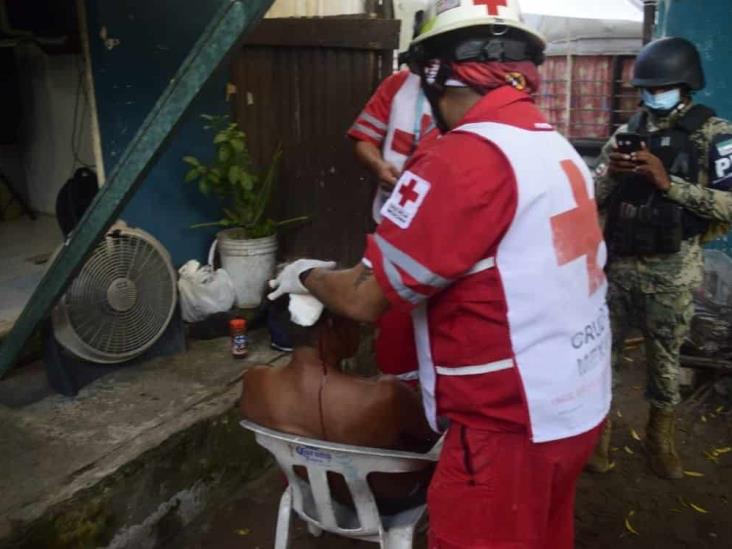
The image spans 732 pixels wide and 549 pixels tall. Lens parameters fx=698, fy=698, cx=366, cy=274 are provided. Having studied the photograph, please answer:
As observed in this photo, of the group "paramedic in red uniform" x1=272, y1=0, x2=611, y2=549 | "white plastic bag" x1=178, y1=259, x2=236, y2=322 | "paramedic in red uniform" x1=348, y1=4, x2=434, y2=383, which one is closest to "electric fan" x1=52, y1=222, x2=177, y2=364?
"white plastic bag" x1=178, y1=259, x2=236, y2=322

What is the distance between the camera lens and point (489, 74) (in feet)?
5.87

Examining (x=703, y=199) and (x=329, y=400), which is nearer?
(x=329, y=400)

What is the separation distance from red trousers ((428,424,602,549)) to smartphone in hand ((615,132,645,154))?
1899 mm

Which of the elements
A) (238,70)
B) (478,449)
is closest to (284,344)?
(238,70)

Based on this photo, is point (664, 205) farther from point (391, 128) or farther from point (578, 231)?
point (578, 231)

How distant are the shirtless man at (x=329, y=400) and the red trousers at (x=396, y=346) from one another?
0.37 metres

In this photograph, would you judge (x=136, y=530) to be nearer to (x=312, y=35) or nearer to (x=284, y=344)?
(x=284, y=344)

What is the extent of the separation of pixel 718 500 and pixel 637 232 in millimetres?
1485

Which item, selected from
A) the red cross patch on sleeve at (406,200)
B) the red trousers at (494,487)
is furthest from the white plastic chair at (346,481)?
the red cross patch on sleeve at (406,200)

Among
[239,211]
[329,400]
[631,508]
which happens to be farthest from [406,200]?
[239,211]

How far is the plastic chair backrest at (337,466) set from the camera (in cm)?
201

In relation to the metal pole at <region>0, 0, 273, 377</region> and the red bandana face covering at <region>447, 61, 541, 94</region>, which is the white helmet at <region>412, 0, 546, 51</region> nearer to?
the red bandana face covering at <region>447, 61, 541, 94</region>

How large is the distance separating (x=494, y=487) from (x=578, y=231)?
0.70 meters

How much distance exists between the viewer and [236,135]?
443cm
